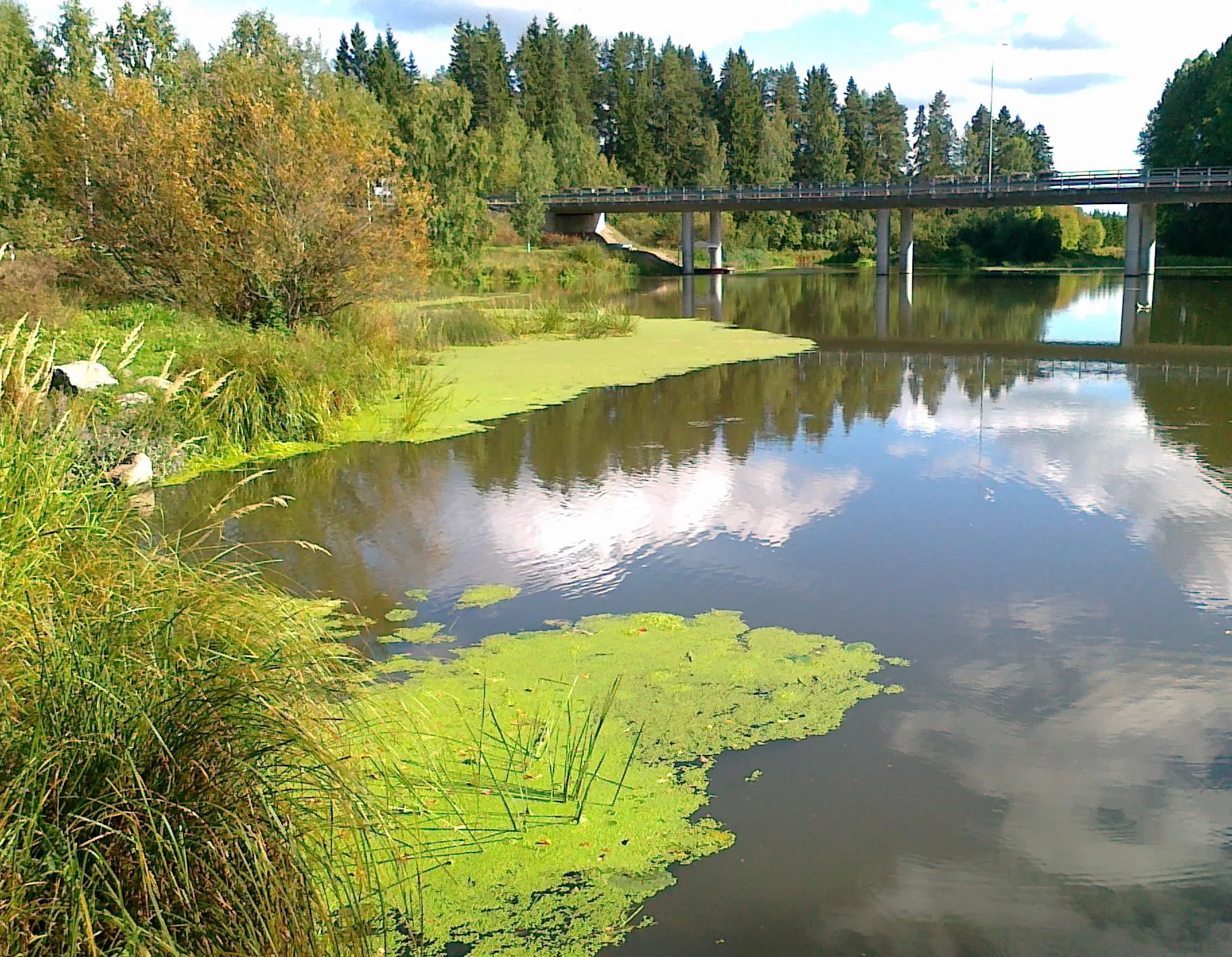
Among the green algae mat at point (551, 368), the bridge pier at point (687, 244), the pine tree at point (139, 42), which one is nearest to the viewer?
the green algae mat at point (551, 368)

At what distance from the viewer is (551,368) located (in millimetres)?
17188

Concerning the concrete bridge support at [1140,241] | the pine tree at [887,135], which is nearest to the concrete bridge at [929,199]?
the concrete bridge support at [1140,241]

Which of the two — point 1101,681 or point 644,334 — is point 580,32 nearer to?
point 644,334

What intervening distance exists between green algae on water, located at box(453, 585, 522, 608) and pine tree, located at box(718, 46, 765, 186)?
264ft

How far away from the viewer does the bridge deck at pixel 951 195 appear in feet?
150

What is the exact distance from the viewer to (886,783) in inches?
183

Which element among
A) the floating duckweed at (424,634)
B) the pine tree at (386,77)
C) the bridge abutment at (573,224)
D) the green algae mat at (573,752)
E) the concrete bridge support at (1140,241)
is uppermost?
the pine tree at (386,77)

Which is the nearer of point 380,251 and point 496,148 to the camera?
point 380,251

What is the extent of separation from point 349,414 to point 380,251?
3.93 metres

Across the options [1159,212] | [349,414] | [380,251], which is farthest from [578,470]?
[1159,212]

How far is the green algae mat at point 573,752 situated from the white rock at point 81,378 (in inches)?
191

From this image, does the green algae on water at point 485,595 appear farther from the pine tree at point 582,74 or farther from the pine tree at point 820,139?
the pine tree at point 582,74

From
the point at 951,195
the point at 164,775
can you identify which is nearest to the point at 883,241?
the point at 951,195

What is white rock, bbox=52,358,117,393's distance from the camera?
30.3 feet
